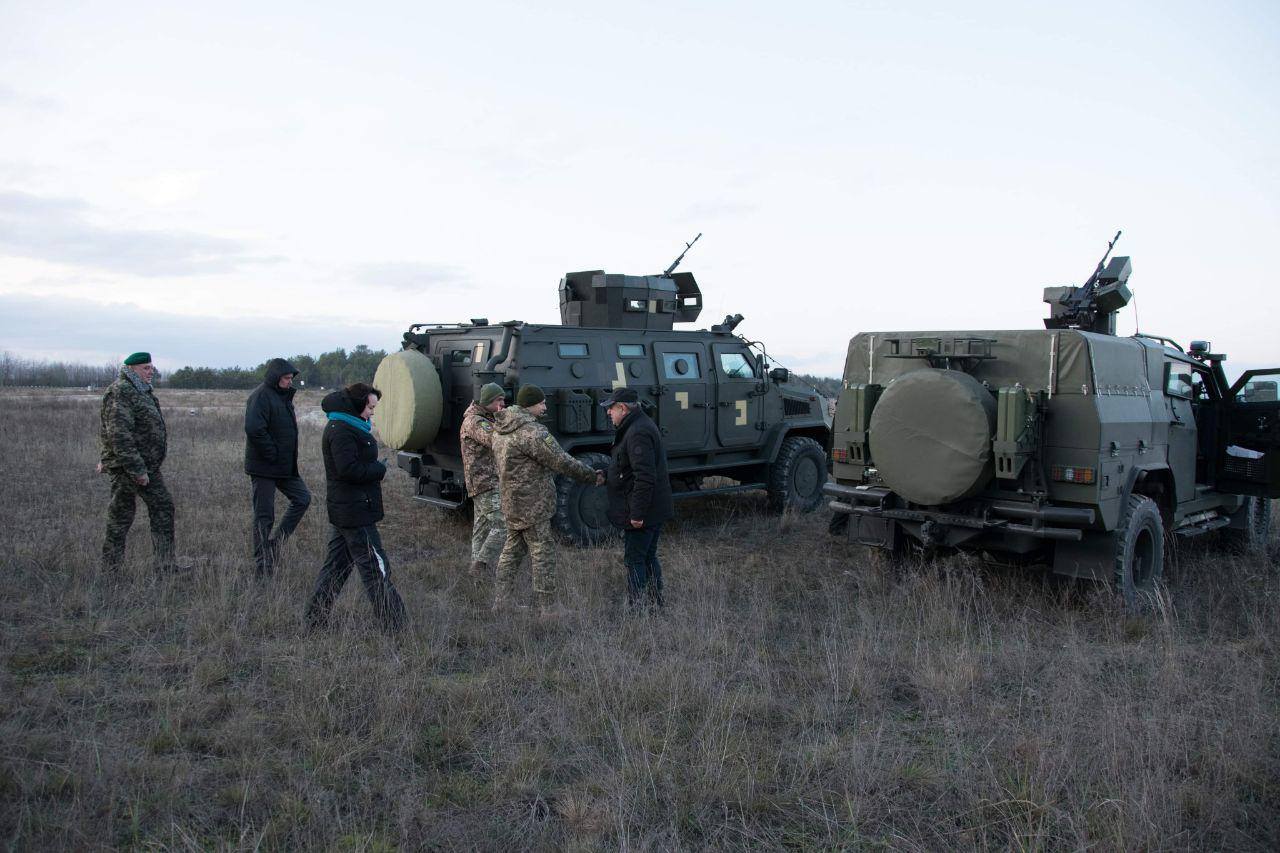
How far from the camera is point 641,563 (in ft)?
20.9

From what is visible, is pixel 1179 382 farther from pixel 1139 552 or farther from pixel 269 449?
pixel 269 449

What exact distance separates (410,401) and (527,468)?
2.87 m

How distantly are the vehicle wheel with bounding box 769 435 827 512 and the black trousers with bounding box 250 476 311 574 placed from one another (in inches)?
223

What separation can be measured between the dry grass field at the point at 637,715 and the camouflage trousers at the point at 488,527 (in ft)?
0.93

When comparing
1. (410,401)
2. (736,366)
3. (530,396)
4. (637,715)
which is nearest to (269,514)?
(410,401)

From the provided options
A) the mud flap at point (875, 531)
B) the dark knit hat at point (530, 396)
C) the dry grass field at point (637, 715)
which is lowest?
the dry grass field at point (637, 715)

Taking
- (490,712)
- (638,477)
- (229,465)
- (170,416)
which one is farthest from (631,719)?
(170,416)

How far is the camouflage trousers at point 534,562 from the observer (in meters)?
6.25

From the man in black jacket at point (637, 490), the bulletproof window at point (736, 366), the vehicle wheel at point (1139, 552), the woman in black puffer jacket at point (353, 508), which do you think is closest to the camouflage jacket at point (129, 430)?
the woman in black puffer jacket at point (353, 508)

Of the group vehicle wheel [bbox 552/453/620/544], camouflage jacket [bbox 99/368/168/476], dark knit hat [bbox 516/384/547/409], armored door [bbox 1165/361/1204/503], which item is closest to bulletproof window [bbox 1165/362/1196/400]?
armored door [bbox 1165/361/1204/503]

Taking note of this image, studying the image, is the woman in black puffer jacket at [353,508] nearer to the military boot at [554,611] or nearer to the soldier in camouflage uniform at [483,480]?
the military boot at [554,611]

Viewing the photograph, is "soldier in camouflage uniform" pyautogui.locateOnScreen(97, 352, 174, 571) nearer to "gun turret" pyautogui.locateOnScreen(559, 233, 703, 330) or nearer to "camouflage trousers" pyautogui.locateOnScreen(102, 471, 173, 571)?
"camouflage trousers" pyautogui.locateOnScreen(102, 471, 173, 571)

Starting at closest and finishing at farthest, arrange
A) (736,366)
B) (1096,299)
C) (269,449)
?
1. (269,449)
2. (1096,299)
3. (736,366)

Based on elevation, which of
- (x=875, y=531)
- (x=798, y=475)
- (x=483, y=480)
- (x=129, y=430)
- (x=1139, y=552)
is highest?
(x=129, y=430)
